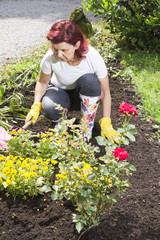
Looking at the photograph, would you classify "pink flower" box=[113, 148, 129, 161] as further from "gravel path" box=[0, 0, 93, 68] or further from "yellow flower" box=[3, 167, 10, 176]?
"gravel path" box=[0, 0, 93, 68]

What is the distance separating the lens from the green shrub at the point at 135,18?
4.03 metres

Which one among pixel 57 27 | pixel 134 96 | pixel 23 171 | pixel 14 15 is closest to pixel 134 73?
pixel 134 96

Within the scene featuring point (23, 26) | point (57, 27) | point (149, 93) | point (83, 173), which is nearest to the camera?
point (83, 173)

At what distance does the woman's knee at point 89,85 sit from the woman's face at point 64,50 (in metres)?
0.22

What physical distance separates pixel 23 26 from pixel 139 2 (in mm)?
2170

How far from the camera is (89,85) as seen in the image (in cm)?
262

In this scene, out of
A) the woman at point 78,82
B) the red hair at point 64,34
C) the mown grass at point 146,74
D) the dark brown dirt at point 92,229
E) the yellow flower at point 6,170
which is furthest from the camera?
the mown grass at point 146,74

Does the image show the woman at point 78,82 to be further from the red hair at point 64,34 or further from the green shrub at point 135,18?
the green shrub at point 135,18

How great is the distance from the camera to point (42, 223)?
1.93 metres

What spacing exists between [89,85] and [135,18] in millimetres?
1845

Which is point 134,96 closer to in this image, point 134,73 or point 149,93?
point 149,93

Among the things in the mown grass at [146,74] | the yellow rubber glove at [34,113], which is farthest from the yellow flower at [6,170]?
the mown grass at [146,74]

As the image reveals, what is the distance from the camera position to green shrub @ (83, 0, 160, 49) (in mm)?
4026

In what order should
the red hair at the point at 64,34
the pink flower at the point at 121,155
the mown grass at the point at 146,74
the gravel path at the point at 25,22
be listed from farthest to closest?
the gravel path at the point at 25,22
the mown grass at the point at 146,74
the red hair at the point at 64,34
the pink flower at the point at 121,155
